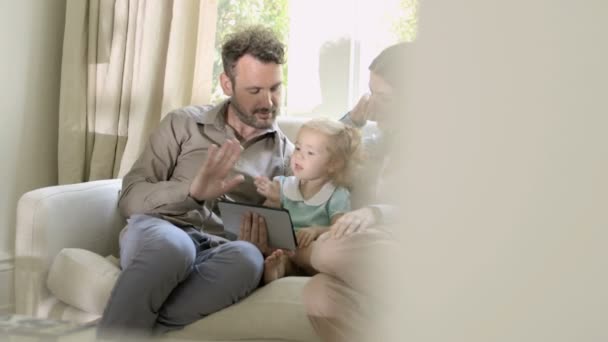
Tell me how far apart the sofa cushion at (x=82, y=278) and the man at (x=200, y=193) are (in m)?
0.04

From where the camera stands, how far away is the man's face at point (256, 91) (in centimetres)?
125

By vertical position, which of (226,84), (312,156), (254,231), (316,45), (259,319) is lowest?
(259,319)

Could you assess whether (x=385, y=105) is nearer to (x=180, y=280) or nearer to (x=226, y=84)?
(x=180, y=280)

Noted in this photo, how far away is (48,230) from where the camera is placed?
117cm

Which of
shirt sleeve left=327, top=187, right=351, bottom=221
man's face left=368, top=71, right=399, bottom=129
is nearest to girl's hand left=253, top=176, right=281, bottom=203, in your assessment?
shirt sleeve left=327, top=187, right=351, bottom=221

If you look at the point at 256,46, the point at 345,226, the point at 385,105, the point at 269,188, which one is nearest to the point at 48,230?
the point at 269,188

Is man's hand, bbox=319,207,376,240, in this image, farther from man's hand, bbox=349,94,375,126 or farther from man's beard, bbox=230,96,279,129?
man's beard, bbox=230,96,279,129

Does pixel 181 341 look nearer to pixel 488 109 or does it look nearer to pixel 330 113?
pixel 330 113

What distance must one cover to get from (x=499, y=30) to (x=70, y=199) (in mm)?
1220

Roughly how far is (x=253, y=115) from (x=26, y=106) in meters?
0.52

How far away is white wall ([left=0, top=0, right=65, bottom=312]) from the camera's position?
129 centimetres

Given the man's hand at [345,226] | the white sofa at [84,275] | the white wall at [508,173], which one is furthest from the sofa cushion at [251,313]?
the white wall at [508,173]

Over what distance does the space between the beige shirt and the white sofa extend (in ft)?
0.26

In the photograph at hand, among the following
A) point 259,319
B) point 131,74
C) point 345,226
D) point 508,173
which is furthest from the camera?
point 131,74
